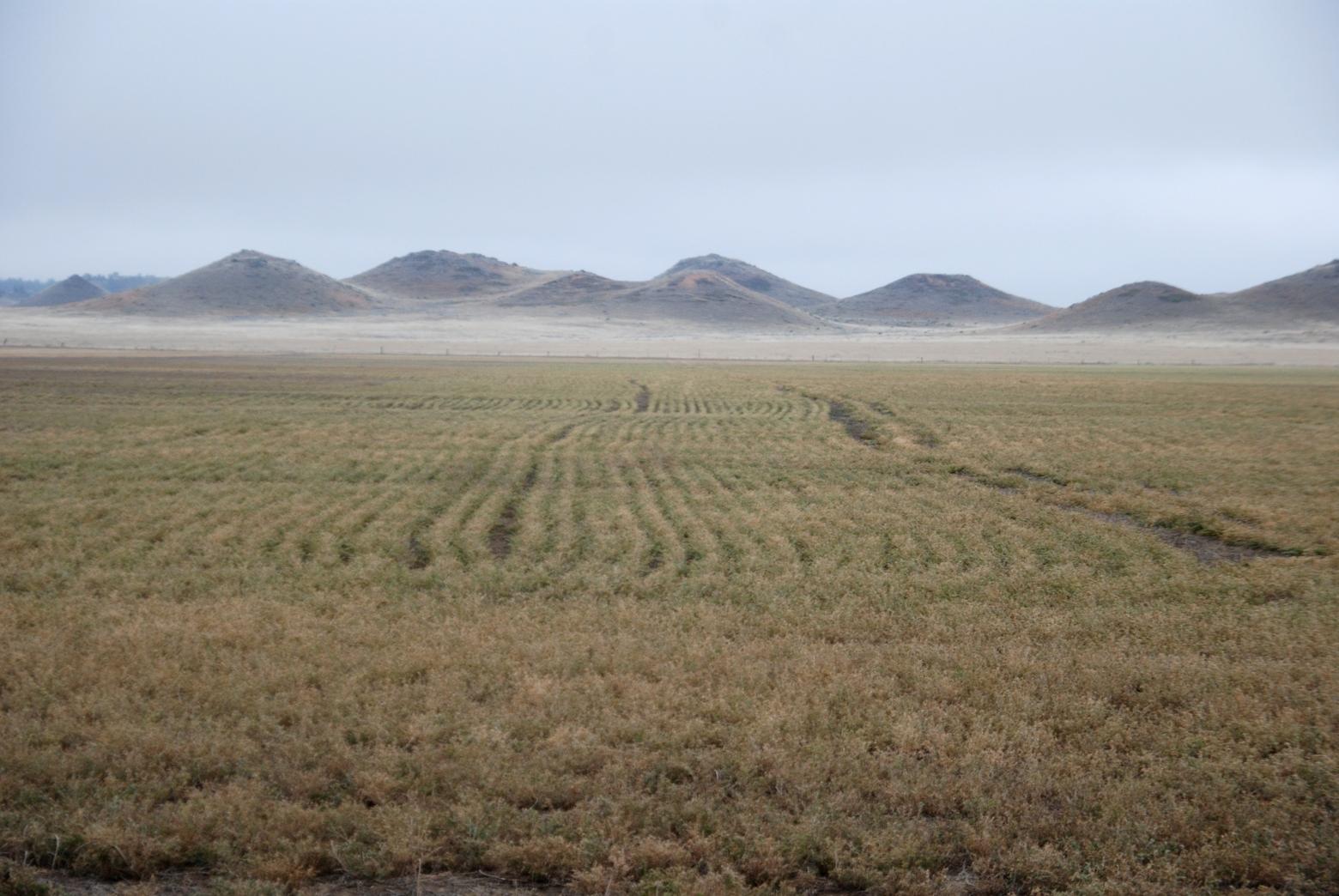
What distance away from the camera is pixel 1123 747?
6957 mm

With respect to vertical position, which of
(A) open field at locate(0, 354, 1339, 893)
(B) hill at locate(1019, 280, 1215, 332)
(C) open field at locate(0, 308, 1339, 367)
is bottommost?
(A) open field at locate(0, 354, 1339, 893)

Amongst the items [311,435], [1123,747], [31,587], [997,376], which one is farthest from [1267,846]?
[997,376]

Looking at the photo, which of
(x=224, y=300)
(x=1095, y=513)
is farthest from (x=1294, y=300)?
(x=224, y=300)

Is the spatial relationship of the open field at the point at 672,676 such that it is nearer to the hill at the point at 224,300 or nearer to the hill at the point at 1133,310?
the hill at the point at 1133,310

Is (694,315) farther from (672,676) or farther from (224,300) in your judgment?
(672,676)

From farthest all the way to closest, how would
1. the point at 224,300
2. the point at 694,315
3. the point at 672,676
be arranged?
the point at 694,315
the point at 224,300
the point at 672,676

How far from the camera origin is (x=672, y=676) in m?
8.18

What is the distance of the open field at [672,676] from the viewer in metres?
5.63

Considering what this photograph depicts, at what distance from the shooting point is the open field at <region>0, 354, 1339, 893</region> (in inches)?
222

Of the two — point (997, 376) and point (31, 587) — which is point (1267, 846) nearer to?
point (31, 587)

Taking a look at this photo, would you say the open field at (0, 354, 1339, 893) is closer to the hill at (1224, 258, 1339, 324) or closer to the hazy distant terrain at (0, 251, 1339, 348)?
the hazy distant terrain at (0, 251, 1339, 348)

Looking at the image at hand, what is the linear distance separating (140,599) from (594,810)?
7.45 m

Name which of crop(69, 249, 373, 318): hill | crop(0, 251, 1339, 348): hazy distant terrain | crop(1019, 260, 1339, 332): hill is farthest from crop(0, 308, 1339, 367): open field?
crop(69, 249, 373, 318): hill

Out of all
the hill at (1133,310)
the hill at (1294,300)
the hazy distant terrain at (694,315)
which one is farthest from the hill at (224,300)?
the hill at (1294,300)
